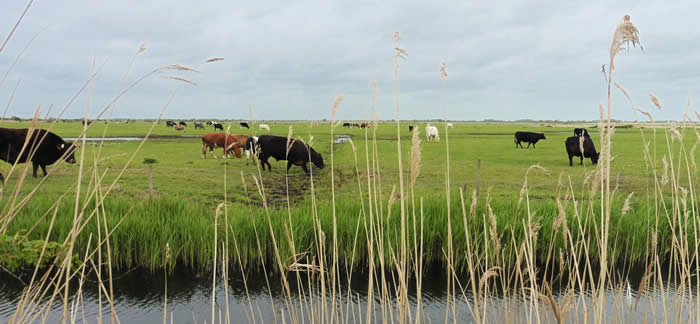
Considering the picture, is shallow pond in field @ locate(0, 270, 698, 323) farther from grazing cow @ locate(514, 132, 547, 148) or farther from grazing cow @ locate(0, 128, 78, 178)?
grazing cow @ locate(514, 132, 547, 148)

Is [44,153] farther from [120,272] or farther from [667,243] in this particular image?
[667,243]

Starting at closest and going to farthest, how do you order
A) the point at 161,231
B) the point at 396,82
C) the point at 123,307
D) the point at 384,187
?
the point at 396,82
the point at 123,307
the point at 161,231
the point at 384,187

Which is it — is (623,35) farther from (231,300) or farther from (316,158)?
(316,158)

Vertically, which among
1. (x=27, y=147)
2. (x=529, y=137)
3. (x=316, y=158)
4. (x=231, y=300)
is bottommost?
(x=231, y=300)

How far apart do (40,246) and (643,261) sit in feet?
26.1

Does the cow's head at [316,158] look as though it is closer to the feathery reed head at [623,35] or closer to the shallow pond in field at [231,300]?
the shallow pond in field at [231,300]

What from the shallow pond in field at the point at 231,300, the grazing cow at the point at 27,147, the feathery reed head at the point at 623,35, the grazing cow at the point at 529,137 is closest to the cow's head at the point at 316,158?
the grazing cow at the point at 27,147

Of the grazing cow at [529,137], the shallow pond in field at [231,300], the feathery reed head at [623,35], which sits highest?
the feathery reed head at [623,35]

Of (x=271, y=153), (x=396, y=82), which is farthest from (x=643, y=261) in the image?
(x=271, y=153)

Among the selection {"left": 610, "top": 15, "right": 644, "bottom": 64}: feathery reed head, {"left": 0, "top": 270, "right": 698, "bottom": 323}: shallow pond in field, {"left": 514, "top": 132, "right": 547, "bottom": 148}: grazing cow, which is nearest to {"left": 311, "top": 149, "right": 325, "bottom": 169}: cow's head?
{"left": 0, "top": 270, "right": 698, "bottom": 323}: shallow pond in field

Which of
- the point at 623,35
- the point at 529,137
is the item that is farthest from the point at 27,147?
the point at 529,137

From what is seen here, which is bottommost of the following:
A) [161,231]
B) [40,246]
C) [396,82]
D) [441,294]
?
[441,294]

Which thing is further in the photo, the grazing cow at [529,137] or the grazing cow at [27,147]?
the grazing cow at [529,137]

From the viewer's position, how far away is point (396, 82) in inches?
74.0
